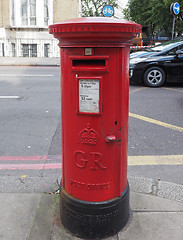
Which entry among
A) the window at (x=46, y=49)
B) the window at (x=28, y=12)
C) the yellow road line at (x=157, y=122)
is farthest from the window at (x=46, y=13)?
the yellow road line at (x=157, y=122)

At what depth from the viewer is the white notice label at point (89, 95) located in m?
2.12

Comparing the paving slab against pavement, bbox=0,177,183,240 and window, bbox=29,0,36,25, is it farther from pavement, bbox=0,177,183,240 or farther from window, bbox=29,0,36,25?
window, bbox=29,0,36,25

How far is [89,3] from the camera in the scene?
33.0 meters

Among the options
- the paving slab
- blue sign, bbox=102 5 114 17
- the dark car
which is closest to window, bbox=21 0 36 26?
blue sign, bbox=102 5 114 17

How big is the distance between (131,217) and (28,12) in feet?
81.2

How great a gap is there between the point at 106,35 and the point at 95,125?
2.08 feet

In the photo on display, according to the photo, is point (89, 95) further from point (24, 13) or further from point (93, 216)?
point (24, 13)

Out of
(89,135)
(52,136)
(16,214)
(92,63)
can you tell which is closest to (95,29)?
(92,63)

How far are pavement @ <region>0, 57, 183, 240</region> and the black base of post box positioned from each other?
7 cm

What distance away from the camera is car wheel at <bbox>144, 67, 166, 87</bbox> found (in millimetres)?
8969

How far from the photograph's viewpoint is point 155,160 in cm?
402

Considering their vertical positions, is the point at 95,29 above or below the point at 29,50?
below

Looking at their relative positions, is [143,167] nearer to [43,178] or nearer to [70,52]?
[43,178]

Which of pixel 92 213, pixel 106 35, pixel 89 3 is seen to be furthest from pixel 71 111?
pixel 89 3
